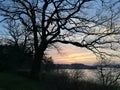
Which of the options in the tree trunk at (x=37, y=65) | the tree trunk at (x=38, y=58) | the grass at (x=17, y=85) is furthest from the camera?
the tree trunk at (x=37, y=65)

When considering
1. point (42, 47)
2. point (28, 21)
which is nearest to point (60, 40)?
point (42, 47)

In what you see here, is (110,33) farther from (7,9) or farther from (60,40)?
(7,9)

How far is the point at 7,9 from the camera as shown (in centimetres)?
3034

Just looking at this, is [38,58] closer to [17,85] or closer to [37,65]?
[37,65]

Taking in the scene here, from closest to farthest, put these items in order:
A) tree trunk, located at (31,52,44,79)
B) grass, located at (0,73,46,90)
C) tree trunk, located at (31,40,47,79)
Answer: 1. grass, located at (0,73,46,90)
2. tree trunk, located at (31,40,47,79)
3. tree trunk, located at (31,52,44,79)

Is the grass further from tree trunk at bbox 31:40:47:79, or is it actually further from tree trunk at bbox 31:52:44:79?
tree trunk at bbox 31:40:47:79

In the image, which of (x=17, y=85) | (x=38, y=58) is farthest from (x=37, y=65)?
(x=17, y=85)

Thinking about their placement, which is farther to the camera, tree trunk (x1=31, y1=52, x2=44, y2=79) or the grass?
tree trunk (x1=31, y1=52, x2=44, y2=79)

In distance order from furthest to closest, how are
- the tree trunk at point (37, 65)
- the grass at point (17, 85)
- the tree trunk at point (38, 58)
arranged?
the tree trunk at point (37, 65) < the tree trunk at point (38, 58) < the grass at point (17, 85)

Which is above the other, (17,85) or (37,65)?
(37,65)

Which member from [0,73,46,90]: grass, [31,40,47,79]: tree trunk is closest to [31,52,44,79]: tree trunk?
[31,40,47,79]: tree trunk

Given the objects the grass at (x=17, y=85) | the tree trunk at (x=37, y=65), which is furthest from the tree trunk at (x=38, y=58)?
the grass at (x=17, y=85)

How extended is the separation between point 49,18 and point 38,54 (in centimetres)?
402

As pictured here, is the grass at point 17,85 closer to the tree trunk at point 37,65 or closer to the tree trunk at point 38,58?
the tree trunk at point 37,65
